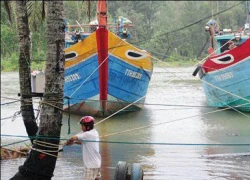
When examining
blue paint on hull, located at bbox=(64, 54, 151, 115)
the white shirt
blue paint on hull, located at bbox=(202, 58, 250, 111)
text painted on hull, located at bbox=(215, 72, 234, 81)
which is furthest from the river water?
text painted on hull, located at bbox=(215, 72, 234, 81)

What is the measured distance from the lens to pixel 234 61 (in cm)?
1625

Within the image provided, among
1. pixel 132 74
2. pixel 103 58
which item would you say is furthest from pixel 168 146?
pixel 132 74

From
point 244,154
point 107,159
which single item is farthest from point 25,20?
point 244,154

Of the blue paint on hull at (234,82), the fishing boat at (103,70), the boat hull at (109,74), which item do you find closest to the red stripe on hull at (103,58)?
the fishing boat at (103,70)

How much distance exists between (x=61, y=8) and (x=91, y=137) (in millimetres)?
1956

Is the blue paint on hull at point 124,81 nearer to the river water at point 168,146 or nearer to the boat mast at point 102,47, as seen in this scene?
the boat mast at point 102,47

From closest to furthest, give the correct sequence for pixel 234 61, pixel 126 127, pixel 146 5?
pixel 126 127 → pixel 234 61 → pixel 146 5

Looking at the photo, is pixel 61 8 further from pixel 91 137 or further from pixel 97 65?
pixel 97 65

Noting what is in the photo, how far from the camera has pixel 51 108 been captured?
25.9ft

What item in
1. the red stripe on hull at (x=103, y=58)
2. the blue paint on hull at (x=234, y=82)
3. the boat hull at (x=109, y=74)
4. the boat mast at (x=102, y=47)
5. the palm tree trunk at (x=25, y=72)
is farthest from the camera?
the boat hull at (x=109, y=74)

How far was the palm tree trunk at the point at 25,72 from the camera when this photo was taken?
1077 cm

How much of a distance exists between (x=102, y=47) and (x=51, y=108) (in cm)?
840

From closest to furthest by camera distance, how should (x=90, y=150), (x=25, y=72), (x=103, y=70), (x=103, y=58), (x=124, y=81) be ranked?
(x=90, y=150)
(x=25, y=72)
(x=103, y=58)
(x=103, y=70)
(x=124, y=81)

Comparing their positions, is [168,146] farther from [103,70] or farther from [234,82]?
[234,82]
